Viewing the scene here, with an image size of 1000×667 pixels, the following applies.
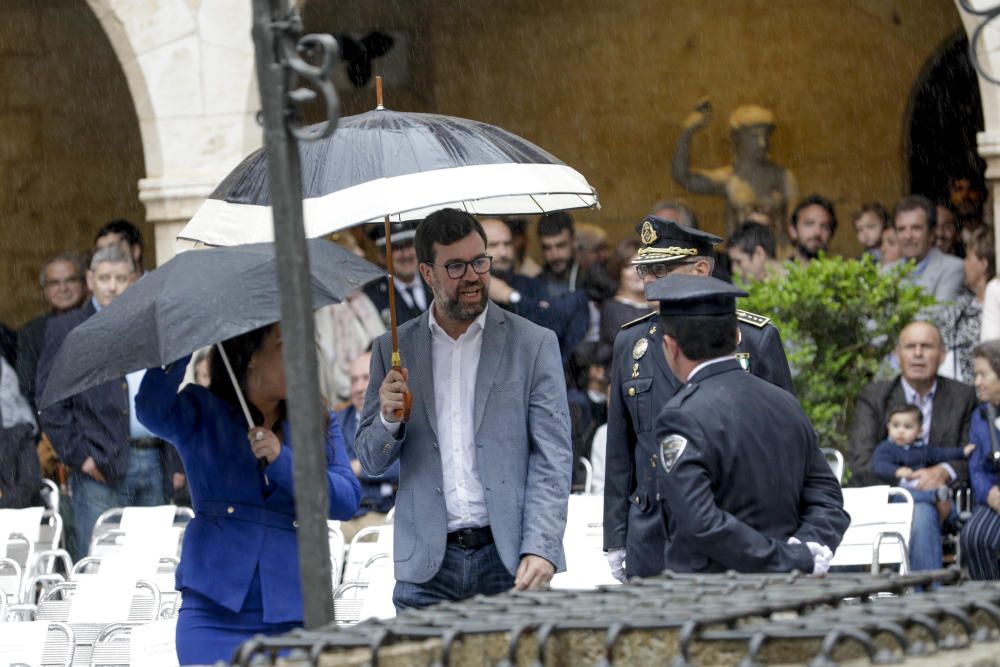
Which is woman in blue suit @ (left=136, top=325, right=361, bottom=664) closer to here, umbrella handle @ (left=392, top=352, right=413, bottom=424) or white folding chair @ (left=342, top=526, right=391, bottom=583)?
umbrella handle @ (left=392, top=352, right=413, bottom=424)

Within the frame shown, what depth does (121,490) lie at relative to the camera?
32.9 ft

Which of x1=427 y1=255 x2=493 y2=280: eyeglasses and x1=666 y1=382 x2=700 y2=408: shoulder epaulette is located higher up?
x1=427 y1=255 x2=493 y2=280: eyeglasses

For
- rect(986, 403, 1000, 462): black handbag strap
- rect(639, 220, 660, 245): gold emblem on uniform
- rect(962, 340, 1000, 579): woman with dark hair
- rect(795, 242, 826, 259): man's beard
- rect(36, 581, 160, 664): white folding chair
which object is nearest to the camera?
rect(639, 220, 660, 245): gold emblem on uniform

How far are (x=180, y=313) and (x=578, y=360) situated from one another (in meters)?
5.67

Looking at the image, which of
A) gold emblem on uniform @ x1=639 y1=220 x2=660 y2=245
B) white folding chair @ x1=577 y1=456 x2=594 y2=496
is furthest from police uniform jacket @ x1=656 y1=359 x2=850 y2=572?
white folding chair @ x1=577 y1=456 x2=594 y2=496

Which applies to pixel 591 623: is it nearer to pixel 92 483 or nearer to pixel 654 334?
pixel 654 334

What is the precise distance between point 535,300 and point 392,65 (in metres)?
5.38

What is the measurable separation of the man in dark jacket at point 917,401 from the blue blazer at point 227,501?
4.32 m

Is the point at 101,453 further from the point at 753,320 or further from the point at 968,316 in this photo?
the point at 753,320

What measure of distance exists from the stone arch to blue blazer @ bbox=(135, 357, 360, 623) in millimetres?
5690

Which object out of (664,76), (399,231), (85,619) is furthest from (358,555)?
(664,76)

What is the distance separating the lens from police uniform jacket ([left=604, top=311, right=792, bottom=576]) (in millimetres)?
5676

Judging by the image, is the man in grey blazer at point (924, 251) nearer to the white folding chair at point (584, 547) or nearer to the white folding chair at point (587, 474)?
the white folding chair at point (587, 474)

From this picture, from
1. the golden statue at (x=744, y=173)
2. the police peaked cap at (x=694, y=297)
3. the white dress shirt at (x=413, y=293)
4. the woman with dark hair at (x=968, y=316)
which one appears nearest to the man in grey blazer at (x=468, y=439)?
the police peaked cap at (x=694, y=297)
